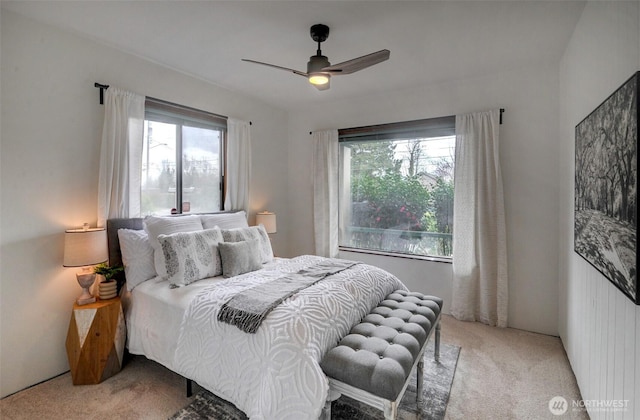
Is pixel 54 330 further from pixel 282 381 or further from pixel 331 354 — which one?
pixel 331 354

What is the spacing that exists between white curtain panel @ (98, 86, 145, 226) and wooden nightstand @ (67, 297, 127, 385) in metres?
0.73

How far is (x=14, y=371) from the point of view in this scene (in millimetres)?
2127

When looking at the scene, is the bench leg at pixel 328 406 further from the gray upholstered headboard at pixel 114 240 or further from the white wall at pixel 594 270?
the gray upholstered headboard at pixel 114 240

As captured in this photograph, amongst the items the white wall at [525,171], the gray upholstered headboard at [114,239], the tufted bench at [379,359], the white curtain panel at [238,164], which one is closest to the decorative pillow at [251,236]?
the white curtain panel at [238,164]

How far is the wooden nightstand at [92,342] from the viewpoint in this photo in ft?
7.13

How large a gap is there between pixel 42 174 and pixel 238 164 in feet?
6.16

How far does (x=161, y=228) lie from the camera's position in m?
2.55

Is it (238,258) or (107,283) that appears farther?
(238,258)

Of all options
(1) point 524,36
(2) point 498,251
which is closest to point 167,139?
(1) point 524,36

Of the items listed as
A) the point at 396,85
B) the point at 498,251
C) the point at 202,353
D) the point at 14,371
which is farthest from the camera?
the point at 396,85

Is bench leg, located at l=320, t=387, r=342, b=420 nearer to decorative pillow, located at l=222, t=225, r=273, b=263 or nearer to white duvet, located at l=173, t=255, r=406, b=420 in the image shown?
white duvet, located at l=173, t=255, r=406, b=420

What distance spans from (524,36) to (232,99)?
3098mm

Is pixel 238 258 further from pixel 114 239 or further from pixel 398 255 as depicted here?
pixel 398 255

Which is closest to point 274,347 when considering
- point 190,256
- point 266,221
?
point 190,256
